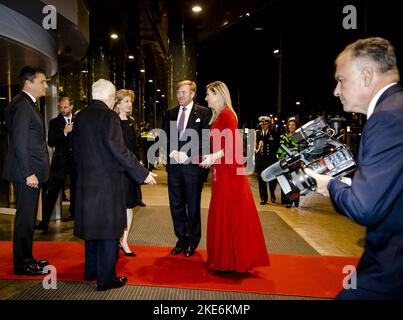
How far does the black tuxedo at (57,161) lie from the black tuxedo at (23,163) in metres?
1.86

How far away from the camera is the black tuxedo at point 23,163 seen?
3.60m

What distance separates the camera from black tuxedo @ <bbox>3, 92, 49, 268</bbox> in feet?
11.8

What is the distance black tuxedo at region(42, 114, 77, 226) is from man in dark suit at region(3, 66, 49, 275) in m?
1.85

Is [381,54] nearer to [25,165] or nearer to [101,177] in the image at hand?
[101,177]

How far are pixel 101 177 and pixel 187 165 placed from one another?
4.34 feet

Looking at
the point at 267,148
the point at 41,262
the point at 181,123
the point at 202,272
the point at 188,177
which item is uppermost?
the point at 181,123

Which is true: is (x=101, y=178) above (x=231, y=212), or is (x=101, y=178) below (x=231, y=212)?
above

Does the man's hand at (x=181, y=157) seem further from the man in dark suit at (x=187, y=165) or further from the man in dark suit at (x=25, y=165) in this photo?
the man in dark suit at (x=25, y=165)

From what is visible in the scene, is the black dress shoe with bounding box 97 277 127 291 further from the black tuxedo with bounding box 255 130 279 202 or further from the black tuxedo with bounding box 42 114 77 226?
the black tuxedo with bounding box 255 130 279 202

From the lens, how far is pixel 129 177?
421cm

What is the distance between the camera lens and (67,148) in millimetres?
5855

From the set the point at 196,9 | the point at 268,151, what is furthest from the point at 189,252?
the point at 196,9

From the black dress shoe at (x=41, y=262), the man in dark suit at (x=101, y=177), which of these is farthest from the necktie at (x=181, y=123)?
the black dress shoe at (x=41, y=262)

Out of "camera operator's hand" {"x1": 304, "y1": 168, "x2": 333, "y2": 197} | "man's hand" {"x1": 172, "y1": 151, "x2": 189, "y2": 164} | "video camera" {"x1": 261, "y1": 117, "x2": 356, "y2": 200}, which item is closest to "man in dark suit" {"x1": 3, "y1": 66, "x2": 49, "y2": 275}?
"man's hand" {"x1": 172, "y1": 151, "x2": 189, "y2": 164}
